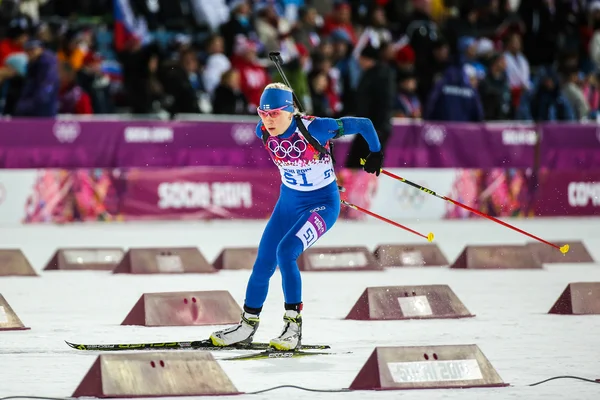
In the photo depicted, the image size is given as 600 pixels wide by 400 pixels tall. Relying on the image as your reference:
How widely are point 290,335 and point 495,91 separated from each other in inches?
641

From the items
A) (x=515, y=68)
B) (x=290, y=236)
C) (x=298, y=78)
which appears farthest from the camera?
(x=515, y=68)

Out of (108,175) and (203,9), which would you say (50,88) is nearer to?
(108,175)

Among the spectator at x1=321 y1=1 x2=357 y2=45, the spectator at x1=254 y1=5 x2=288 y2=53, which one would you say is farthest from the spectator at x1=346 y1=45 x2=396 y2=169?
the spectator at x1=321 y1=1 x2=357 y2=45

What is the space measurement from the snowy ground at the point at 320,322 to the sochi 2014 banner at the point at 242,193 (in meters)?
0.52

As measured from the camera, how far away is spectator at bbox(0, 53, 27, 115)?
20344 mm

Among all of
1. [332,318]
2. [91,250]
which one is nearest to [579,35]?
[91,250]

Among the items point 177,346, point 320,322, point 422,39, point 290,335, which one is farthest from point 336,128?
point 422,39

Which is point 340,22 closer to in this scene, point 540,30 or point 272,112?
point 540,30

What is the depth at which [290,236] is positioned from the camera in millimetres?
9492

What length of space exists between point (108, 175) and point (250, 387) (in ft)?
41.5

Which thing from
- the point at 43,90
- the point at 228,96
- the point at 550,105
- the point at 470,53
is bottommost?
the point at 43,90

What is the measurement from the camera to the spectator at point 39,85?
19.7 meters

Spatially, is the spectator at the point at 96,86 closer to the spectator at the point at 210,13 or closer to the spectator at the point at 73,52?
the spectator at the point at 73,52

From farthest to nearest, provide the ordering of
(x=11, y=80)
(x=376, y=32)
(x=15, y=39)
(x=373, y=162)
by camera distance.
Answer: (x=376, y=32), (x=15, y=39), (x=11, y=80), (x=373, y=162)
